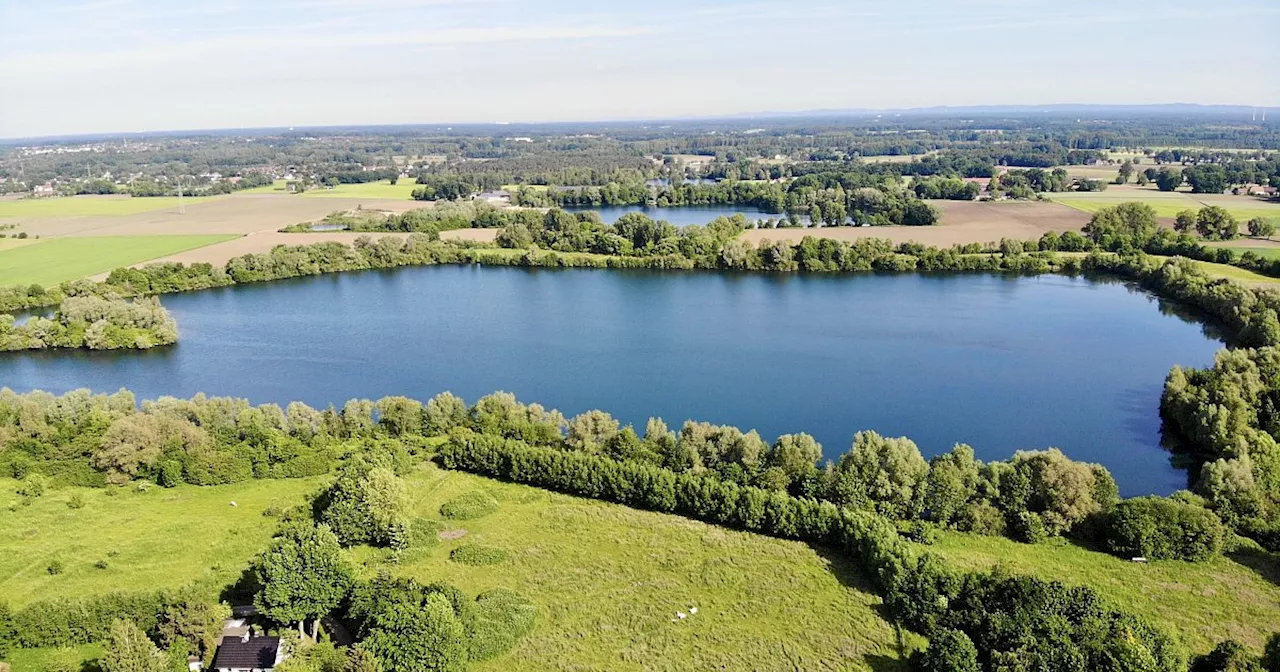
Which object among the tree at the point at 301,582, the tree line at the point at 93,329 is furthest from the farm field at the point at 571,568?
the tree line at the point at 93,329

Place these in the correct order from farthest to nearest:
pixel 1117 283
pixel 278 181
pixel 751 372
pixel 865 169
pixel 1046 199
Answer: pixel 278 181 → pixel 865 169 → pixel 1046 199 → pixel 1117 283 → pixel 751 372

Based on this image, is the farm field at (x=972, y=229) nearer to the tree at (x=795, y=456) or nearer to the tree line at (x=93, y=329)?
the tree at (x=795, y=456)

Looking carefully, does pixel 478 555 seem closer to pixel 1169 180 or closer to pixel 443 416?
pixel 443 416

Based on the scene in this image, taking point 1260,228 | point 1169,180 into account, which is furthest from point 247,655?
point 1169,180

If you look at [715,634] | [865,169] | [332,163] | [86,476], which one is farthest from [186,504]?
[332,163]

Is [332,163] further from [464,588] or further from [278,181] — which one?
[464,588]

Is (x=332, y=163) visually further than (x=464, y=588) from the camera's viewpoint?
Yes
